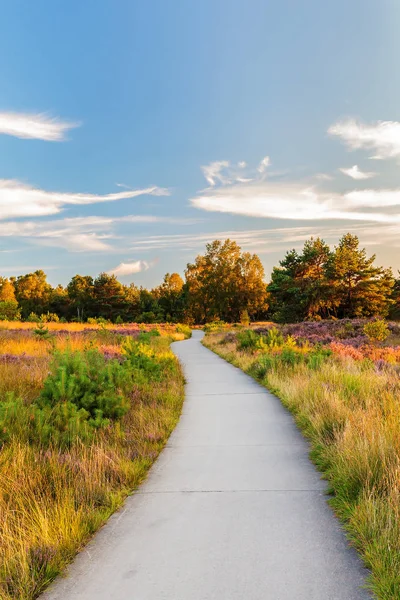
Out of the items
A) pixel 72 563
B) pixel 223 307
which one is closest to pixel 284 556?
pixel 72 563

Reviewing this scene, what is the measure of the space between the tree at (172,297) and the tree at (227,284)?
1162 cm

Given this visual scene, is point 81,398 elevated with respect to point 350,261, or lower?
lower

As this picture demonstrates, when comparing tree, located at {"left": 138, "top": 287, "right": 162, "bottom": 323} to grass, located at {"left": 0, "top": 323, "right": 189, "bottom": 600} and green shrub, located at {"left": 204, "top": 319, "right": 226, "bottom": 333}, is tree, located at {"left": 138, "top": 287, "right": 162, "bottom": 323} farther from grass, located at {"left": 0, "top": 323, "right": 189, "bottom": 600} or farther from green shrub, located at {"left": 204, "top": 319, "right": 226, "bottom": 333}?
grass, located at {"left": 0, "top": 323, "right": 189, "bottom": 600}

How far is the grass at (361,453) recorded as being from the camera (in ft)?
8.79

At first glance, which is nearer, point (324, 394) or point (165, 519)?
point (165, 519)

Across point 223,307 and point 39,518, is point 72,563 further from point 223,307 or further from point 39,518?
point 223,307

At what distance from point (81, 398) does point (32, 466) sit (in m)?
2.06

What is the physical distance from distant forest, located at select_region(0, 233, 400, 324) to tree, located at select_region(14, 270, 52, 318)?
0.70 ft

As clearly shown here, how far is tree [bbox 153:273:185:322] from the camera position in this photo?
84.3 meters

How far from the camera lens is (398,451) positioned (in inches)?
153

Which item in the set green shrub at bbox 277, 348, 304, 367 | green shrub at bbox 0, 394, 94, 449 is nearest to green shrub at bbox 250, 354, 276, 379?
green shrub at bbox 277, 348, 304, 367

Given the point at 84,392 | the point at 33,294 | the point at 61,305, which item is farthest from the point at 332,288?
the point at 33,294

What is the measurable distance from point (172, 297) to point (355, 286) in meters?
46.6

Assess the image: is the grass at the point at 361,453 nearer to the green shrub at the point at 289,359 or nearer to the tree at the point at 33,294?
the green shrub at the point at 289,359
